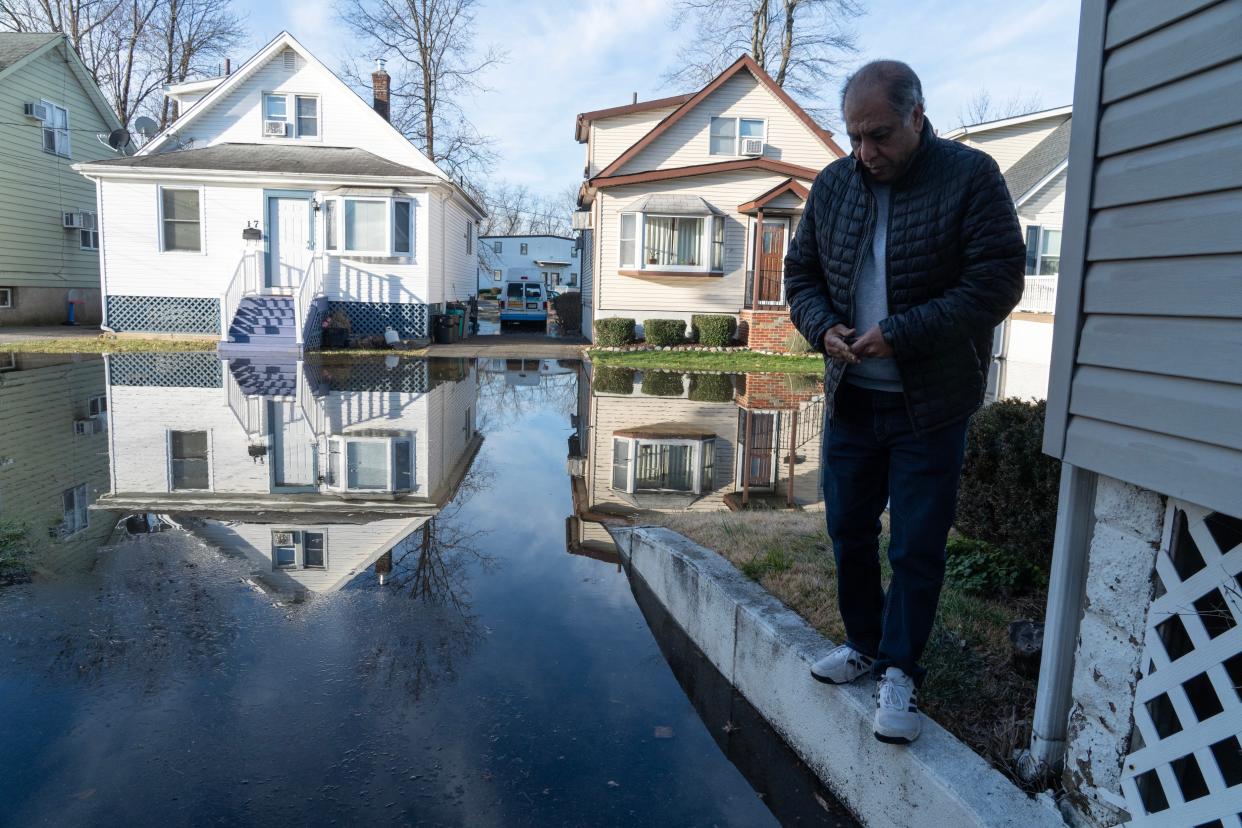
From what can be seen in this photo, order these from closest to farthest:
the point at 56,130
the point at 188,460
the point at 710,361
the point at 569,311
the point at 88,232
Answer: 1. the point at 188,460
2. the point at 710,361
3. the point at 56,130
4. the point at 88,232
5. the point at 569,311

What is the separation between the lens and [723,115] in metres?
22.0

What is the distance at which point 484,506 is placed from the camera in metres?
6.73

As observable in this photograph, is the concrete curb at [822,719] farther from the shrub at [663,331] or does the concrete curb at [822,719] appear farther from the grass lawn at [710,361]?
the shrub at [663,331]

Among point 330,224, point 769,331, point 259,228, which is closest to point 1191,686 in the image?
point 769,331

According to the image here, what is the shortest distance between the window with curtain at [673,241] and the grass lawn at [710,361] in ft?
9.50

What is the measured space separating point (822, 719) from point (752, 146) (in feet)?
68.2

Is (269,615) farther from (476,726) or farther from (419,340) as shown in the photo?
(419,340)

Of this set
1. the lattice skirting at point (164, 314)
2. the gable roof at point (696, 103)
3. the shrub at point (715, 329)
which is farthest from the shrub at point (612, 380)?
the lattice skirting at point (164, 314)

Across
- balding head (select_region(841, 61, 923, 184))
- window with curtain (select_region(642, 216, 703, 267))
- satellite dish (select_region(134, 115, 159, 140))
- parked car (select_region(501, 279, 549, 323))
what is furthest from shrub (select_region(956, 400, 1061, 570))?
parked car (select_region(501, 279, 549, 323))

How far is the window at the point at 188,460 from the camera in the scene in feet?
23.4

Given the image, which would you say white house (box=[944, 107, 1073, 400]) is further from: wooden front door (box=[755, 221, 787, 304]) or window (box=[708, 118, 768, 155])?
window (box=[708, 118, 768, 155])

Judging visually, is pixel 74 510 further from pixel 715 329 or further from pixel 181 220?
pixel 715 329

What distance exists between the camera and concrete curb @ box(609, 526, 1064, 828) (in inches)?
94.0

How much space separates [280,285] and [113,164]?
4197 mm
